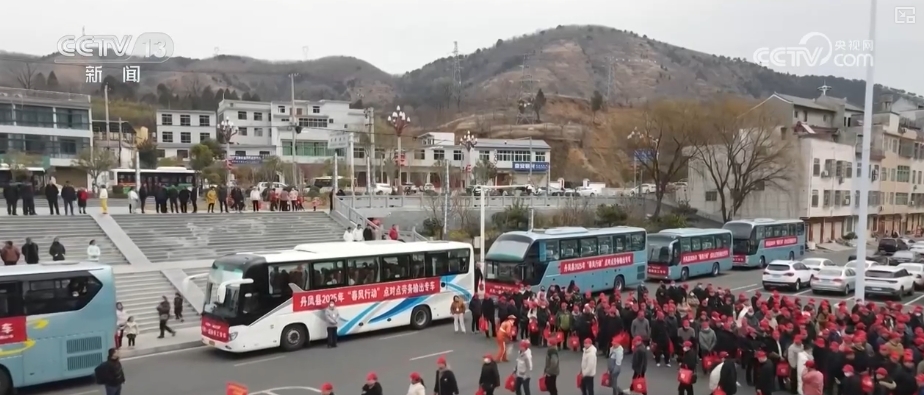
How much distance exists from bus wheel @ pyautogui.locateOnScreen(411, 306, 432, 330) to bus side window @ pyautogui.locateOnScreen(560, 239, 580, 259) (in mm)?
6419

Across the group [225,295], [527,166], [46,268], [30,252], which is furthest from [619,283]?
[527,166]

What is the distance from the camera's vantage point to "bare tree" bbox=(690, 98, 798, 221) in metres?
48.0

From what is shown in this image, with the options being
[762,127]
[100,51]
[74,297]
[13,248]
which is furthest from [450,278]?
[762,127]

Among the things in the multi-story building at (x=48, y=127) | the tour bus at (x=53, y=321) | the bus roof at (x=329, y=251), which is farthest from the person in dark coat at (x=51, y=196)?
the multi-story building at (x=48, y=127)

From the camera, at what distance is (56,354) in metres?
12.8

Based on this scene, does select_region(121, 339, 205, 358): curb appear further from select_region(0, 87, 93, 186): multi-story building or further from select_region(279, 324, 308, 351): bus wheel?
select_region(0, 87, 93, 186): multi-story building

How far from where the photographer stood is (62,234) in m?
24.9

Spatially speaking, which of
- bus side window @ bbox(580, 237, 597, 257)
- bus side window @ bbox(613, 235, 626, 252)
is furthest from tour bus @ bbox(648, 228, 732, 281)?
bus side window @ bbox(580, 237, 597, 257)

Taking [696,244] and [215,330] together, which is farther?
[696,244]

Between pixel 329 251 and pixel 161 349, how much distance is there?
4862 millimetres

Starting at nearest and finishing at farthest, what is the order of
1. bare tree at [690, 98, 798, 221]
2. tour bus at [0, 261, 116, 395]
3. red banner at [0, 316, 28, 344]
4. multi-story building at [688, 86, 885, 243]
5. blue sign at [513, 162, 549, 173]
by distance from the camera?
red banner at [0, 316, 28, 344]
tour bus at [0, 261, 116, 395]
bare tree at [690, 98, 798, 221]
multi-story building at [688, 86, 885, 243]
blue sign at [513, 162, 549, 173]

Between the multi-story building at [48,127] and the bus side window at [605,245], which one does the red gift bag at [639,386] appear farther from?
the multi-story building at [48,127]

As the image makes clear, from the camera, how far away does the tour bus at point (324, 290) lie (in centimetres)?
1538

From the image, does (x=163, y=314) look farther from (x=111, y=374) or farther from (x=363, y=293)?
(x=111, y=374)
